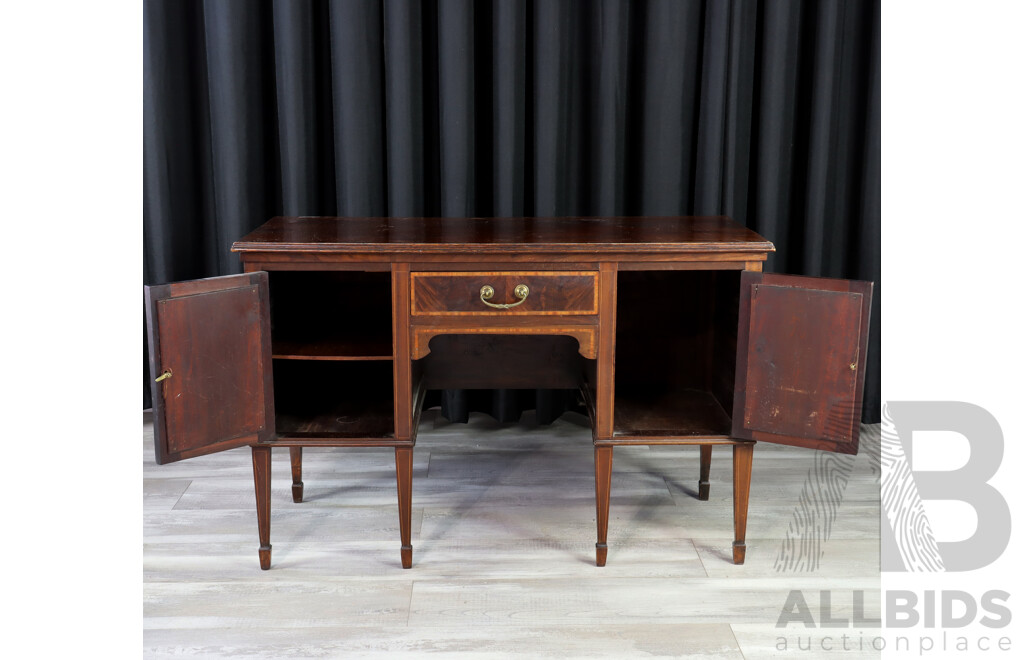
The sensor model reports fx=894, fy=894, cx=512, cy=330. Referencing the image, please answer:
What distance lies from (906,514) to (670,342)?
2.27 ft

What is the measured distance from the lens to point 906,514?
82.4 inches

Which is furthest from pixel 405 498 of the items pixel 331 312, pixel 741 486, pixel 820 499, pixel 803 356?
pixel 820 499

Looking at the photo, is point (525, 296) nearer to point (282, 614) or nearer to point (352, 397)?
point (352, 397)

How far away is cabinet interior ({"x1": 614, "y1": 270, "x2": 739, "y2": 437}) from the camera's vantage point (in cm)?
220

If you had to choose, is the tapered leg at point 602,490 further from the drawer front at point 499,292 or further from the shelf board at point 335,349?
the shelf board at point 335,349

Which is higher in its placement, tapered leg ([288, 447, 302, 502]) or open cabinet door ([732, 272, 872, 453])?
open cabinet door ([732, 272, 872, 453])

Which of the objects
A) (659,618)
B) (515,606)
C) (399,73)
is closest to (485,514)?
(515,606)

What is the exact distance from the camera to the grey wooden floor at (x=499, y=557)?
175 cm

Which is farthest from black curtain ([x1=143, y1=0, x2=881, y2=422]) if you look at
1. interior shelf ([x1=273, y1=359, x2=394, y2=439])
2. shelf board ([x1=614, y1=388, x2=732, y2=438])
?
shelf board ([x1=614, y1=388, x2=732, y2=438])

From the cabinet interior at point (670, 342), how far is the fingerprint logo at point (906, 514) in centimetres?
44

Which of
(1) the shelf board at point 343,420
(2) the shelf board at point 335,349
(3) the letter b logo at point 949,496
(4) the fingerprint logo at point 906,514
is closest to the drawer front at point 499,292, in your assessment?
(2) the shelf board at point 335,349

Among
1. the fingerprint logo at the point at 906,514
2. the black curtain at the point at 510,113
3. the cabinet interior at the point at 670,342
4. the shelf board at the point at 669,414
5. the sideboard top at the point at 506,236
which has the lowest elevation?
the fingerprint logo at the point at 906,514

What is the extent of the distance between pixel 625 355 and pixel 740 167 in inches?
28.9

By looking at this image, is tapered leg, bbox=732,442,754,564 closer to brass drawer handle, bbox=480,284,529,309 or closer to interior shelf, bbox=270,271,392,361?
brass drawer handle, bbox=480,284,529,309
